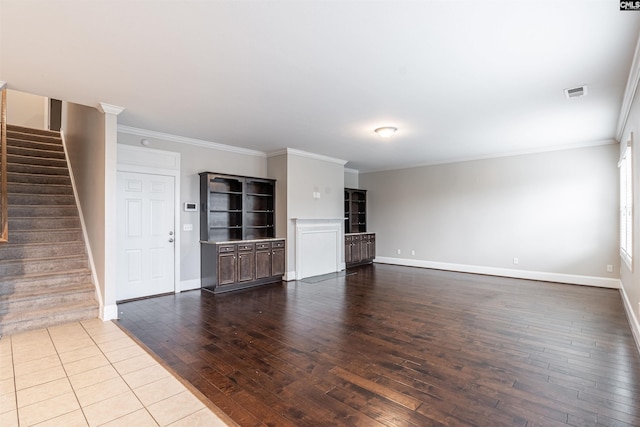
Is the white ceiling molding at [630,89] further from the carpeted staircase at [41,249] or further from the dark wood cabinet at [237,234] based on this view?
the carpeted staircase at [41,249]

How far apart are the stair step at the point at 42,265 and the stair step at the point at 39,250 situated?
0.13 metres

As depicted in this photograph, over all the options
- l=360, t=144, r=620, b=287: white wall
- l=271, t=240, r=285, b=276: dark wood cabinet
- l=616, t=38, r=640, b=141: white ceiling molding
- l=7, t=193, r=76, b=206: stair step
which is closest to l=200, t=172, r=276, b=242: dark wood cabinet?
l=271, t=240, r=285, b=276: dark wood cabinet

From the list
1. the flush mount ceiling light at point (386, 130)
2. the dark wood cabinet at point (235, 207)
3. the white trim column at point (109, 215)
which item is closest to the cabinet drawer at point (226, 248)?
the dark wood cabinet at point (235, 207)

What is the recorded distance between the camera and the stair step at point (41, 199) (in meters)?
4.71

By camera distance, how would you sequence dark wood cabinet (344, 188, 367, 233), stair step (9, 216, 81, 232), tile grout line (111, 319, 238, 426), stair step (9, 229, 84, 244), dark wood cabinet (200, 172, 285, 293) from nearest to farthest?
tile grout line (111, 319, 238, 426), stair step (9, 229, 84, 244), stair step (9, 216, 81, 232), dark wood cabinet (200, 172, 285, 293), dark wood cabinet (344, 188, 367, 233)

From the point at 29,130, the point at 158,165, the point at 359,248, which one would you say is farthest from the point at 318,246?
the point at 29,130

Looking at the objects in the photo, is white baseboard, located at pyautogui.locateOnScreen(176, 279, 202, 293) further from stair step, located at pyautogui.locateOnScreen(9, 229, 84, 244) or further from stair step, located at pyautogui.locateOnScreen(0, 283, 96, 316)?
stair step, located at pyautogui.locateOnScreen(9, 229, 84, 244)

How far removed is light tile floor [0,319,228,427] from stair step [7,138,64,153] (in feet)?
12.9

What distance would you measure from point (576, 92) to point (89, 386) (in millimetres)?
5433

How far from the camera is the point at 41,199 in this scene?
4.91 m

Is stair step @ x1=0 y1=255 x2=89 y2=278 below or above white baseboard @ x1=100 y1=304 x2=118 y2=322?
above

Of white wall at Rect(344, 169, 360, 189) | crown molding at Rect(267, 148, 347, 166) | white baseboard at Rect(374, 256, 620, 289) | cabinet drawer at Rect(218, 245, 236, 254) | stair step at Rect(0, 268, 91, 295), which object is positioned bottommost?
white baseboard at Rect(374, 256, 620, 289)

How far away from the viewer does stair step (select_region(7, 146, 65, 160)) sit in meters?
5.35

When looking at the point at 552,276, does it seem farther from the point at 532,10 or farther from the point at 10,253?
the point at 10,253
